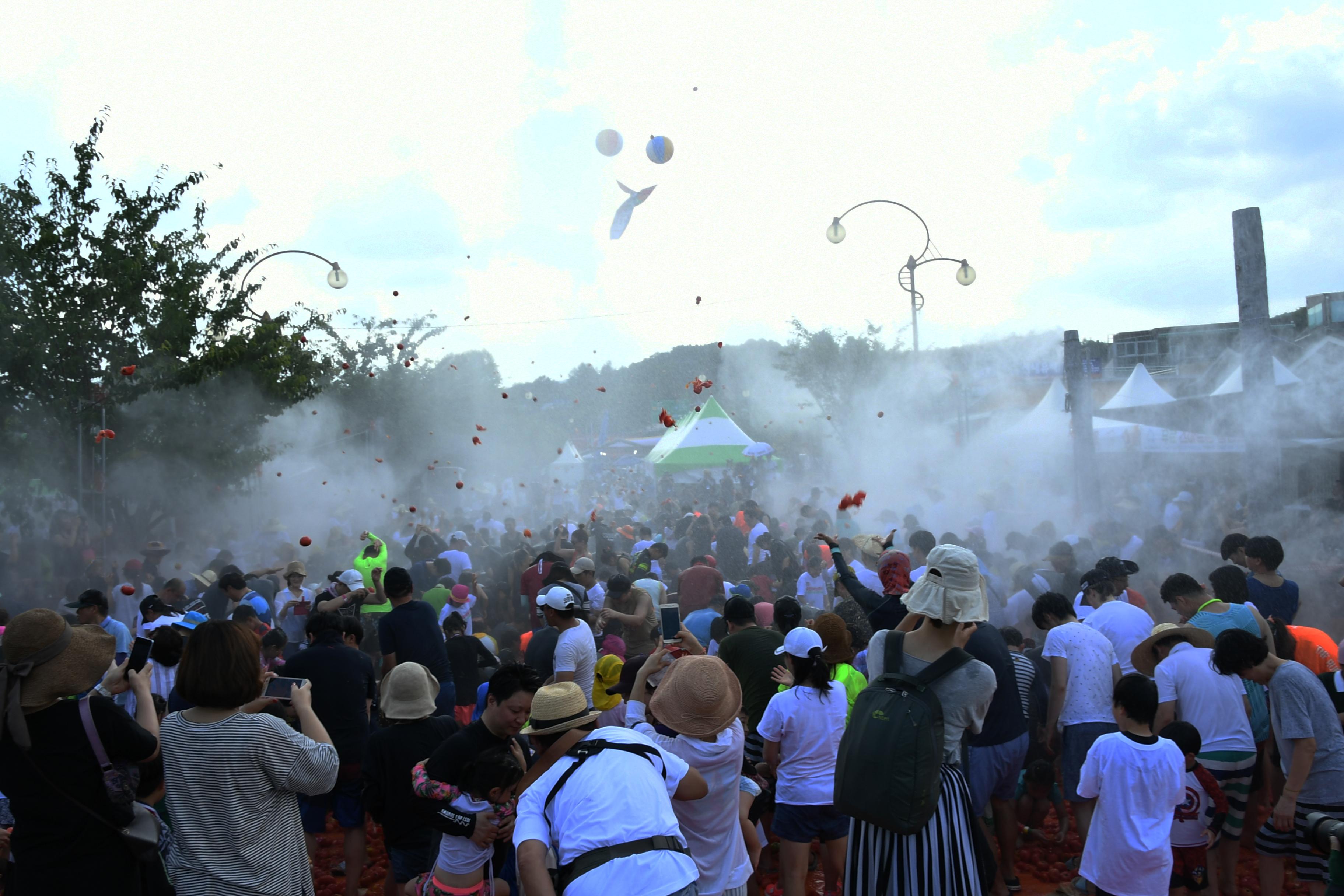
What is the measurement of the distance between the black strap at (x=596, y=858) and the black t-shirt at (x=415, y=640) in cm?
400

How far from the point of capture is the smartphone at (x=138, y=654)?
3.39m

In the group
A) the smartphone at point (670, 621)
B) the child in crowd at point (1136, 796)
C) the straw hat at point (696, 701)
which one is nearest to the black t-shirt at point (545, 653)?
the smartphone at point (670, 621)

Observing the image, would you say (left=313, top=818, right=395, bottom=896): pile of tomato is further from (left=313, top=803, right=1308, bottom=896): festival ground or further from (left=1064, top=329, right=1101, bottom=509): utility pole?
(left=1064, top=329, right=1101, bottom=509): utility pole

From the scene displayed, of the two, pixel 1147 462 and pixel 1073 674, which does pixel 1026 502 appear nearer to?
pixel 1147 462

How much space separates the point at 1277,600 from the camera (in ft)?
20.2

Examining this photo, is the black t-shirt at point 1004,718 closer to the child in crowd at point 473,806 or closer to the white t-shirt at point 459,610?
the child in crowd at point 473,806

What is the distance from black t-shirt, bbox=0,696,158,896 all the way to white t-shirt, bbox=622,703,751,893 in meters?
1.85

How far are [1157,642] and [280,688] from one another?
4.68 m

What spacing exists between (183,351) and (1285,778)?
14.6 m

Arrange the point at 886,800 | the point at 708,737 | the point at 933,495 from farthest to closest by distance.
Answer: the point at 933,495
the point at 708,737
the point at 886,800

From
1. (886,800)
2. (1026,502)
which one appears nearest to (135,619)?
(886,800)

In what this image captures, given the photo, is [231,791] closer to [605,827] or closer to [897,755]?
[605,827]

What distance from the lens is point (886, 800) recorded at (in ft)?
9.75

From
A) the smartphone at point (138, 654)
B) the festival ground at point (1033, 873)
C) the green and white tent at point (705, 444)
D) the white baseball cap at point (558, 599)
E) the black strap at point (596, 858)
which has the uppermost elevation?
the green and white tent at point (705, 444)
